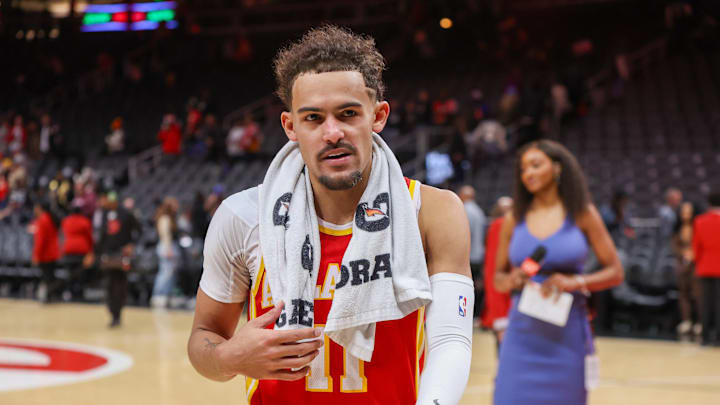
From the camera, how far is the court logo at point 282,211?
1.90 meters

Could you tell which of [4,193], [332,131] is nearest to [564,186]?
[332,131]

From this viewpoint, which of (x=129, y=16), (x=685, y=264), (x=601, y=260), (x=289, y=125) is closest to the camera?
(x=289, y=125)

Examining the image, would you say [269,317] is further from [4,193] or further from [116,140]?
[116,140]

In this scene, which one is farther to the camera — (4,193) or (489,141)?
(4,193)

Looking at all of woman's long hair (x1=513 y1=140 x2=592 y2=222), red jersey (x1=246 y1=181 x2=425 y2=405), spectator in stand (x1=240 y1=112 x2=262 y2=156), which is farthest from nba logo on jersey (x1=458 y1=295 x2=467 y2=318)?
spectator in stand (x1=240 y1=112 x2=262 y2=156)

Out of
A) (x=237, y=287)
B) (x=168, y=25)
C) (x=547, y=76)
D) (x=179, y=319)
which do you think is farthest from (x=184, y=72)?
(x=237, y=287)

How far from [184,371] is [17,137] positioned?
13.9 m

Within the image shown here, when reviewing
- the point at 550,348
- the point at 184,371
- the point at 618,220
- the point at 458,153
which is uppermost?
the point at 458,153

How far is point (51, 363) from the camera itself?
7.50 meters

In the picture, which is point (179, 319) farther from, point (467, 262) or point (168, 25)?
point (168, 25)

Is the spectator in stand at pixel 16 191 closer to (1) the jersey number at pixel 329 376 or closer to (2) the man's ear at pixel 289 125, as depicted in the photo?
(2) the man's ear at pixel 289 125

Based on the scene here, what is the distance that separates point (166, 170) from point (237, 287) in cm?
1598

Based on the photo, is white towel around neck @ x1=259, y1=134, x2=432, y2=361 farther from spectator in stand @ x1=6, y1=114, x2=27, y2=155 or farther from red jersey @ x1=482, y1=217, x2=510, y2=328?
spectator in stand @ x1=6, y1=114, x2=27, y2=155

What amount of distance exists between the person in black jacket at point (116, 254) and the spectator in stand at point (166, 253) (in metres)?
1.49
